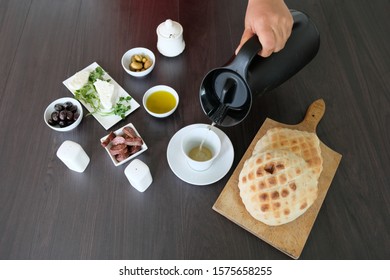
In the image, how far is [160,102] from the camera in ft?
2.83

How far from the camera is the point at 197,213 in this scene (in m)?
0.73

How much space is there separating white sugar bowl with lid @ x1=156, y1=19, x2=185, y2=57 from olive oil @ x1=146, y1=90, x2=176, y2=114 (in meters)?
0.16

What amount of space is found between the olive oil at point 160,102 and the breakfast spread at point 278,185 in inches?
11.5

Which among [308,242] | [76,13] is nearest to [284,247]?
[308,242]

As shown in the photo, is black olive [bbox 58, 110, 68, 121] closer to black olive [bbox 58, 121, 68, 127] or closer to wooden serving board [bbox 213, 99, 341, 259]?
black olive [bbox 58, 121, 68, 127]

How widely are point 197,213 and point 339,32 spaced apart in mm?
871

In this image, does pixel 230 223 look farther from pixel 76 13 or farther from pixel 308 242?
pixel 76 13

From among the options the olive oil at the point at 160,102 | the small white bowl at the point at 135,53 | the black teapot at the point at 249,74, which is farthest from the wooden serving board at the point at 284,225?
the small white bowl at the point at 135,53

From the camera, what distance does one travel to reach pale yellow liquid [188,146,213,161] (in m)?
0.79

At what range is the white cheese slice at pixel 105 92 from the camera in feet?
2.72

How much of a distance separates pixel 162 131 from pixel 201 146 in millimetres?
126

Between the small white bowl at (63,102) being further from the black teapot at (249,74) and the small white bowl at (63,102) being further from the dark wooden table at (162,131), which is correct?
the black teapot at (249,74)

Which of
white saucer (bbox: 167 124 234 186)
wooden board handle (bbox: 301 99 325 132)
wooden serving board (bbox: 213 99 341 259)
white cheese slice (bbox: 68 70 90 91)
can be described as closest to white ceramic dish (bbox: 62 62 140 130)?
white cheese slice (bbox: 68 70 90 91)

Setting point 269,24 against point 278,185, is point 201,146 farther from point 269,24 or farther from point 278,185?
point 269,24
